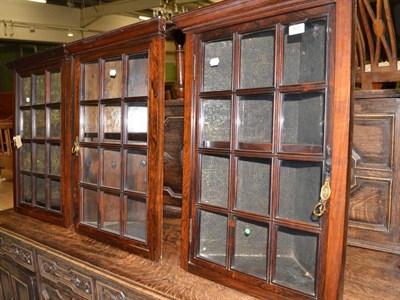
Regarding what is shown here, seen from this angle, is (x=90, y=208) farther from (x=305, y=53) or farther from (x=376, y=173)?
(x=376, y=173)

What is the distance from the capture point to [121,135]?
135cm

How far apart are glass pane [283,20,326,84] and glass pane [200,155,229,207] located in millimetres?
361

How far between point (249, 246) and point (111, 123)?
808 mm

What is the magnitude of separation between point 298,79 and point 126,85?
0.69 meters

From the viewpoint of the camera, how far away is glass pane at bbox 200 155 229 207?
3.71ft

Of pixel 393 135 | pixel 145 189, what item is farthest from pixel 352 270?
pixel 145 189

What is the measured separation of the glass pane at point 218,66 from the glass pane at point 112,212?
2.10 feet

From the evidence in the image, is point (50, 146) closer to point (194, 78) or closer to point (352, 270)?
point (194, 78)

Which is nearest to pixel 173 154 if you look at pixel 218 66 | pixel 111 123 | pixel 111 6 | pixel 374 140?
pixel 111 123

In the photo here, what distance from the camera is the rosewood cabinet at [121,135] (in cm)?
124

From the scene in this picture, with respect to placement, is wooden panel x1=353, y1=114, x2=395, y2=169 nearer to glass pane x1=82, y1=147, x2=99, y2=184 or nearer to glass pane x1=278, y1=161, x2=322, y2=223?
glass pane x1=278, y1=161, x2=322, y2=223

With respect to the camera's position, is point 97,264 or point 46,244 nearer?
point 97,264

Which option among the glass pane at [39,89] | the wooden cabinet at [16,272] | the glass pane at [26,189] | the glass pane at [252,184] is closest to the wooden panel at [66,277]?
the wooden cabinet at [16,272]

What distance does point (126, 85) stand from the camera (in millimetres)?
1326
